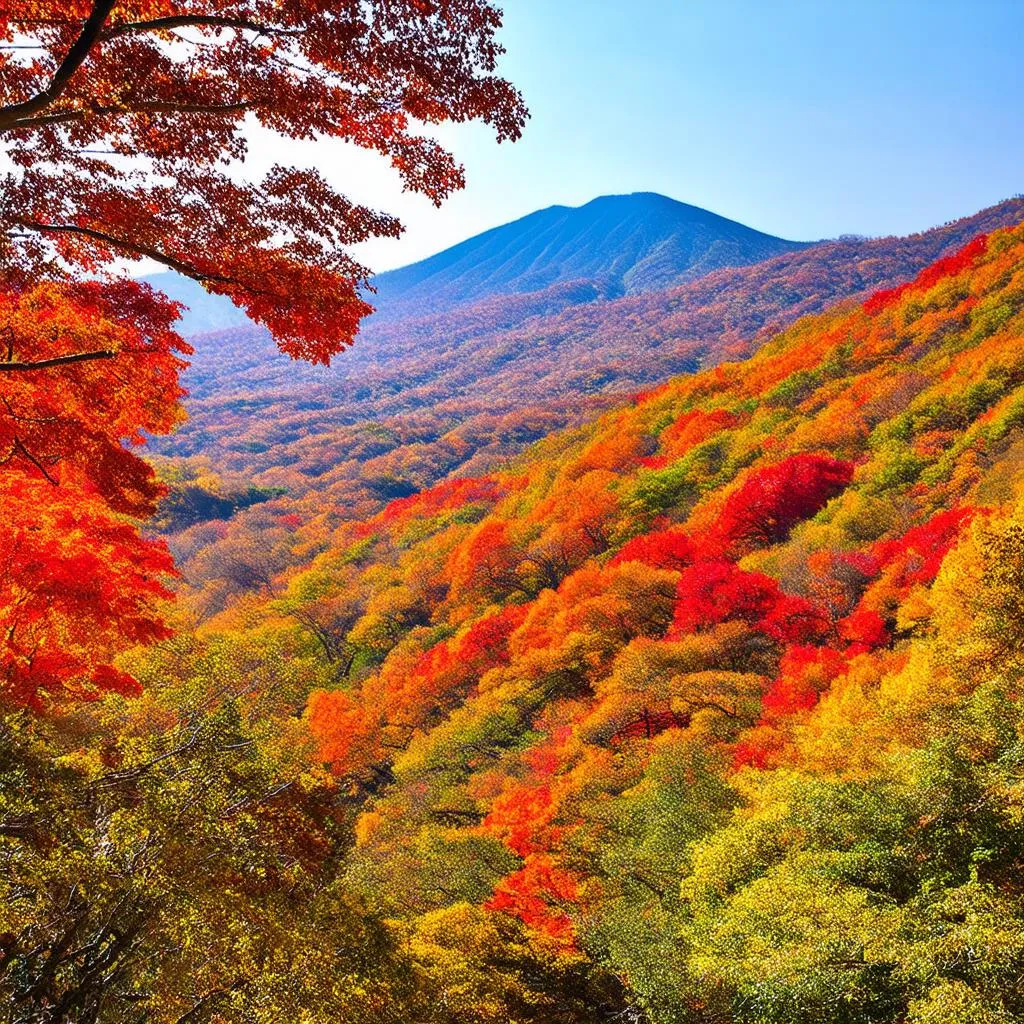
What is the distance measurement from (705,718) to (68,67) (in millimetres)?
19089

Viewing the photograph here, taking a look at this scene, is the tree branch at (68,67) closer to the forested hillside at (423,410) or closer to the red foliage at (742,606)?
the red foliage at (742,606)

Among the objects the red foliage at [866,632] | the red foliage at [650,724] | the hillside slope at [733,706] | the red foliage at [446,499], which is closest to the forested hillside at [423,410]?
the red foliage at [446,499]

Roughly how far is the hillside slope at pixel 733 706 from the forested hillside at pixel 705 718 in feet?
0.28

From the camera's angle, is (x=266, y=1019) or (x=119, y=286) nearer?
(x=266, y=1019)

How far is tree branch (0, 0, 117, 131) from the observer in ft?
11.8

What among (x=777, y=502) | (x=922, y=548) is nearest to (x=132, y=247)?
(x=922, y=548)

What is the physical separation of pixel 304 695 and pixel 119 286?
30.1 meters

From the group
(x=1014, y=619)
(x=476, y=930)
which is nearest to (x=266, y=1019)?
(x=476, y=930)

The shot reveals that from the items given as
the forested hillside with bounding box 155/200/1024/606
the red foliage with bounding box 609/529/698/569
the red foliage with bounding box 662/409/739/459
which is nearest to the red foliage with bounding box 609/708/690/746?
Answer: the red foliage with bounding box 609/529/698/569

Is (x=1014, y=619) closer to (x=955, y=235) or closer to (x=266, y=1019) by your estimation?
(x=266, y=1019)

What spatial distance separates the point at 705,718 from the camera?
62.0ft

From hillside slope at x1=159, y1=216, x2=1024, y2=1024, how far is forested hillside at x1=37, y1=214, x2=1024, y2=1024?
3.4 inches

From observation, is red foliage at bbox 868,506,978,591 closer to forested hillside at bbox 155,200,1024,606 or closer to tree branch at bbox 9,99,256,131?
tree branch at bbox 9,99,256,131

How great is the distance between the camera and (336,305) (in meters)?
5.85
